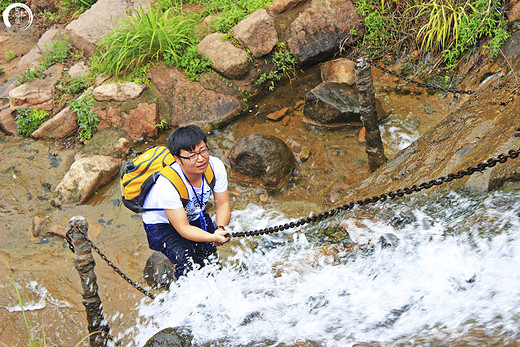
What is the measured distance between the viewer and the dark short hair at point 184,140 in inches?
113

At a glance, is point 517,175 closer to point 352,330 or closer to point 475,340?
point 475,340

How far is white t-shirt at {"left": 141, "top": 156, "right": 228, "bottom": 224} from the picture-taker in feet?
9.71

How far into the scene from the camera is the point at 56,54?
24.7 feet

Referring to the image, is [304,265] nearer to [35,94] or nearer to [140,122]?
[140,122]

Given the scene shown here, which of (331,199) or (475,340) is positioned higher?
(475,340)

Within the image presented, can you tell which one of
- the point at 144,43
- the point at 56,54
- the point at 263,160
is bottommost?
the point at 56,54

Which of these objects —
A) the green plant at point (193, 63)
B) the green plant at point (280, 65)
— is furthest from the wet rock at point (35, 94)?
the green plant at point (280, 65)

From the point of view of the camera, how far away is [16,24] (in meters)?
9.34

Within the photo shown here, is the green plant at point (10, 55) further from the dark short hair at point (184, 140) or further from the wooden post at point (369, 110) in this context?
the wooden post at point (369, 110)

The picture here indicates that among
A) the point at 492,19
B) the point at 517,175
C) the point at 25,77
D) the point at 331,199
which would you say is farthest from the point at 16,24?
the point at 517,175

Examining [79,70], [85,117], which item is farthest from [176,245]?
[79,70]

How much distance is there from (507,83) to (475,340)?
10.1 ft

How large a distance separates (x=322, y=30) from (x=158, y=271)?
4776 millimetres

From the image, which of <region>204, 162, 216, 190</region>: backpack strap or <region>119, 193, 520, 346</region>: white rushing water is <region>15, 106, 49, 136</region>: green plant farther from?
<region>204, 162, 216, 190</region>: backpack strap
